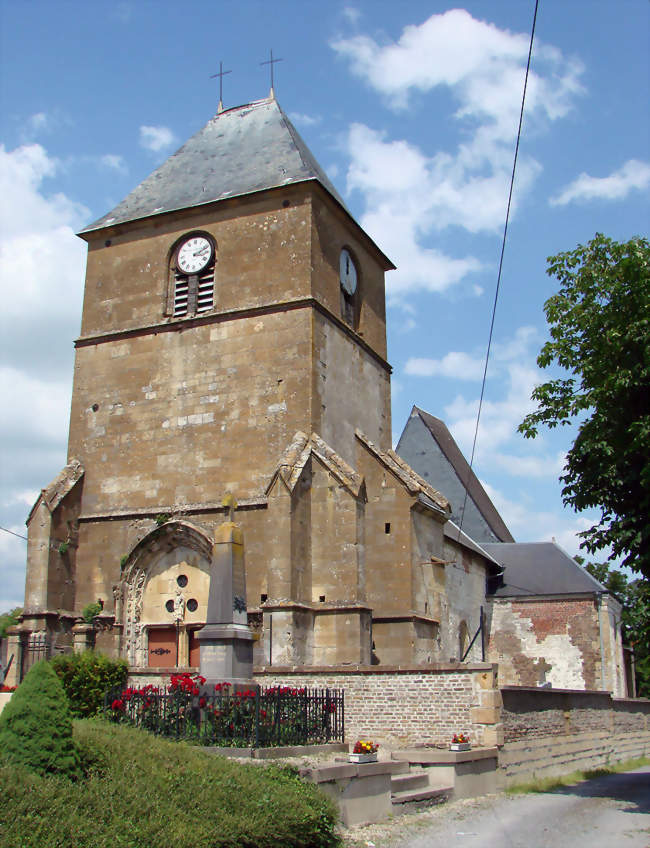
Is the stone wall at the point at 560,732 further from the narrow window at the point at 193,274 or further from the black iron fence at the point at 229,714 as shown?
the narrow window at the point at 193,274

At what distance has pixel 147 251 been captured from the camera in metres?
22.6

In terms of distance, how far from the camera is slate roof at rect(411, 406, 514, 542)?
1352 inches

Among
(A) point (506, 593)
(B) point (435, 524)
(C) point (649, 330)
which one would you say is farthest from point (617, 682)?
(C) point (649, 330)

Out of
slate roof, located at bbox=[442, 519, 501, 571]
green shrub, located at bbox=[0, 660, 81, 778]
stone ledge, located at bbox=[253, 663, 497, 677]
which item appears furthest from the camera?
slate roof, located at bbox=[442, 519, 501, 571]

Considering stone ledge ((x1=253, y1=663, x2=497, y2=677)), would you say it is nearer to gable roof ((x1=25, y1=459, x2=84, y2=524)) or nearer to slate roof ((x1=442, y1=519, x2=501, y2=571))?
gable roof ((x1=25, y1=459, x2=84, y2=524))

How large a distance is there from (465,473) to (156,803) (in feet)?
93.6

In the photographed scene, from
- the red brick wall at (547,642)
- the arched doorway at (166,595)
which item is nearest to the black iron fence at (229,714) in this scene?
the arched doorway at (166,595)

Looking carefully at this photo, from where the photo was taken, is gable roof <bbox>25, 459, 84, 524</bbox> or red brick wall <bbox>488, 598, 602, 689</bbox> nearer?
gable roof <bbox>25, 459, 84, 524</bbox>

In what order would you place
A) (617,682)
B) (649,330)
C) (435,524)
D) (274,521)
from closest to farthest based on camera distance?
(649,330)
(274,521)
(435,524)
(617,682)

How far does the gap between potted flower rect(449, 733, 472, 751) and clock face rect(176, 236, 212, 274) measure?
13.1 m

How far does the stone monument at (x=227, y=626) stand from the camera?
41.3 ft

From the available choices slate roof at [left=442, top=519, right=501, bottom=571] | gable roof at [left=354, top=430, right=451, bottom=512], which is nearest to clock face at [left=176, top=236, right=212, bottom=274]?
gable roof at [left=354, top=430, right=451, bottom=512]

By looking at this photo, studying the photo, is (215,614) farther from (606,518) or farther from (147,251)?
(147,251)

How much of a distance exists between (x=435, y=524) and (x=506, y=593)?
31.9 feet
